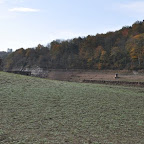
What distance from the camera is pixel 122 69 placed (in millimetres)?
40469

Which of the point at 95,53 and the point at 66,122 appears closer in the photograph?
the point at 66,122

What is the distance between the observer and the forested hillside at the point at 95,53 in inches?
1661

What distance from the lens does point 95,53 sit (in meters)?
51.5

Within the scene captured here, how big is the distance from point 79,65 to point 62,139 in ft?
148

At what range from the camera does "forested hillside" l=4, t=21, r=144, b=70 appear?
1661 inches

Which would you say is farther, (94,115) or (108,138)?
(94,115)

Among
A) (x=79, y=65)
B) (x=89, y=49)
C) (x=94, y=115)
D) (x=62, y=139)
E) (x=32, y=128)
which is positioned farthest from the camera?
(x=89, y=49)

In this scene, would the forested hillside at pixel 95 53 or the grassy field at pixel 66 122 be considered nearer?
the grassy field at pixel 66 122

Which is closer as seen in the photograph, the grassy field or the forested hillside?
the grassy field

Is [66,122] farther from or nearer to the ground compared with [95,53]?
nearer to the ground

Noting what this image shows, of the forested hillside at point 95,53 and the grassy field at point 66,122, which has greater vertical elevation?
the forested hillside at point 95,53

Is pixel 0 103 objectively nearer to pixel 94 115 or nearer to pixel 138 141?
pixel 94 115

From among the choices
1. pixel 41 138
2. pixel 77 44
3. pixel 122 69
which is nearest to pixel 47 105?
pixel 41 138

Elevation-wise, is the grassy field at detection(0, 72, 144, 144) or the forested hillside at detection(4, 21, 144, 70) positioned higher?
the forested hillside at detection(4, 21, 144, 70)
